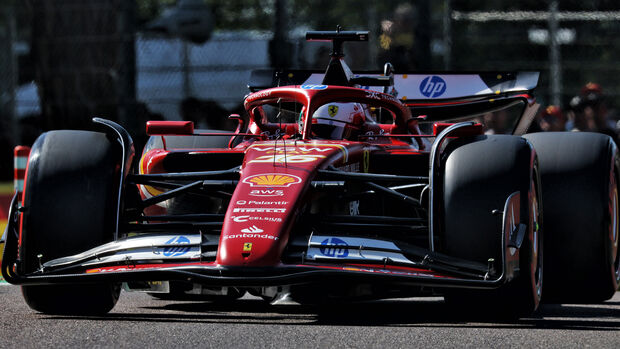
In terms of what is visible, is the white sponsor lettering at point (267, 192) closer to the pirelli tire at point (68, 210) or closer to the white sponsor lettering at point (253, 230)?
the white sponsor lettering at point (253, 230)

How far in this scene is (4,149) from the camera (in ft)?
56.6

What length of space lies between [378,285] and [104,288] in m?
1.46

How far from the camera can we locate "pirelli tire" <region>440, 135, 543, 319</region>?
6.27 m

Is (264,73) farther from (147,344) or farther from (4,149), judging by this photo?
(4,149)

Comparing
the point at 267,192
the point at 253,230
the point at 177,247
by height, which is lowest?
the point at 177,247

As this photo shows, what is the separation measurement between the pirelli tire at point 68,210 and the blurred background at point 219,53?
20.9 ft

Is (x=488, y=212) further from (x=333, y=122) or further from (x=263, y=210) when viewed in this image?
(x=333, y=122)

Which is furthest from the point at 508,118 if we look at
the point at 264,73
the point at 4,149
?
the point at 264,73

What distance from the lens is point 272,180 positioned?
255 inches

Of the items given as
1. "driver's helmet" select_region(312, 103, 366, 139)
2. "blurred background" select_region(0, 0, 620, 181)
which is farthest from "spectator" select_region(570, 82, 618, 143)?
"driver's helmet" select_region(312, 103, 366, 139)

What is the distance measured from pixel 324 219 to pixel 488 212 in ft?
2.77

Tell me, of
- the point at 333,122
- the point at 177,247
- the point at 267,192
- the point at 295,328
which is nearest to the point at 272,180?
the point at 267,192

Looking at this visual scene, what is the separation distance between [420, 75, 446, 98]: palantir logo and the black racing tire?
2.66m

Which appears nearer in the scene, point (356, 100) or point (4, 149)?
point (356, 100)
